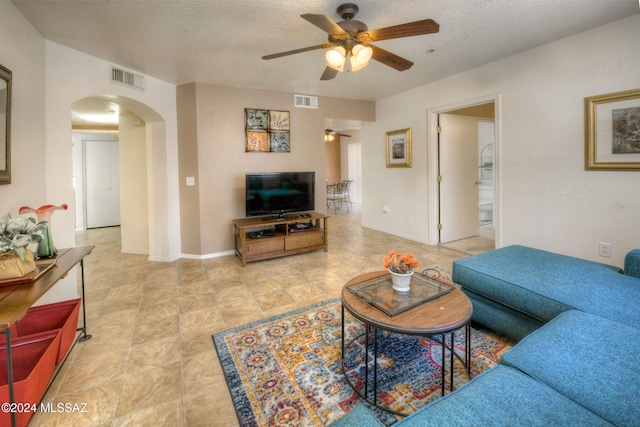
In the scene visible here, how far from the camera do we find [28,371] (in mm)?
1490

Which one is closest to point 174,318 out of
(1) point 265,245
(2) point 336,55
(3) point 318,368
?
(3) point 318,368

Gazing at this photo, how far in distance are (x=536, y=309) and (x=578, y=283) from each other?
34 cm

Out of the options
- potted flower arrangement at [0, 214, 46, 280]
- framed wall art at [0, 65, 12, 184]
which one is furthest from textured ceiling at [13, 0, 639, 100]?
potted flower arrangement at [0, 214, 46, 280]

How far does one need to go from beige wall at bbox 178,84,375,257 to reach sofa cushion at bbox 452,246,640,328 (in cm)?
318

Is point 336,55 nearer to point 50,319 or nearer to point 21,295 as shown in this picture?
point 21,295

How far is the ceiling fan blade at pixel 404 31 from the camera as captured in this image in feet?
6.27

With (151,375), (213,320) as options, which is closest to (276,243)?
(213,320)

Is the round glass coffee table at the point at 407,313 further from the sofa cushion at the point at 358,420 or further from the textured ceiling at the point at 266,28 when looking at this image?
the textured ceiling at the point at 266,28

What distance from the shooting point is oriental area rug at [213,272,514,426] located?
1.49m

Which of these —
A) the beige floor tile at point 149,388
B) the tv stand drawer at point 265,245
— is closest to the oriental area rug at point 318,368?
the beige floor tile at point 149,388

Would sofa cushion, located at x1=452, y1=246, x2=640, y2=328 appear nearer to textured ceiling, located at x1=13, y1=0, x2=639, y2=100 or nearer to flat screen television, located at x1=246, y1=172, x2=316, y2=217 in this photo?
textured ceiling, located at x1=13, y1=0, x2=639, y2=100

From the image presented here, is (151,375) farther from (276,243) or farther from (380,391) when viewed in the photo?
(276,243)

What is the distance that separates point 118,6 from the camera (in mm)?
2203

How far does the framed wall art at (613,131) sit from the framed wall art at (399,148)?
91.3 inches
